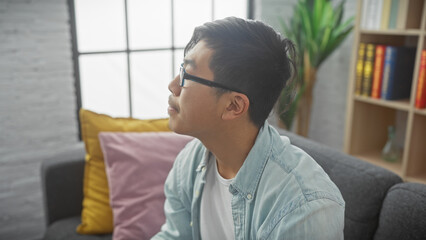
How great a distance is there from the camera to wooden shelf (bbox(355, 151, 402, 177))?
Answer: 7.55 ft

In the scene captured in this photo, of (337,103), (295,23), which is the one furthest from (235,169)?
(337,103)

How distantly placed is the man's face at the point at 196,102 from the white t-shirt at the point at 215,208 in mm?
172

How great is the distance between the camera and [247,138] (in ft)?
3.63

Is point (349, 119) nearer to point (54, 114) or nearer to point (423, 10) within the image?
point (423, 10)

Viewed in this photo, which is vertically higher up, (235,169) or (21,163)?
(235,169)

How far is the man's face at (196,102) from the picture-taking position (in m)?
1.03

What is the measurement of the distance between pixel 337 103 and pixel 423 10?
0.96 m

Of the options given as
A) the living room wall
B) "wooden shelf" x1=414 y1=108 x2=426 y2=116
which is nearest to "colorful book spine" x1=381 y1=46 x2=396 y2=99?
"wooden shelf" x1=414 y1=108 x2=426 y2=116

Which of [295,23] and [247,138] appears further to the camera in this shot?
[295,23]

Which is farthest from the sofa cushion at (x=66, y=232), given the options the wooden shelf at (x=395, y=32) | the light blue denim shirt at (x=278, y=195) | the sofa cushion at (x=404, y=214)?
the wooden shelf at (x=395, y=32)

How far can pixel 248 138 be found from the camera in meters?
1.11

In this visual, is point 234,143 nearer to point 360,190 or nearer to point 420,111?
point 360,190

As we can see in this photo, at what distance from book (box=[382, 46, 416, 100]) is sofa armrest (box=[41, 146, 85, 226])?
5.42ft

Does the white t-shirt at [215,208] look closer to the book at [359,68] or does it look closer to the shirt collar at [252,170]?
the shirt collar at [252,170]
